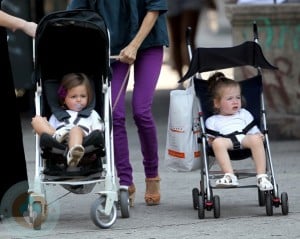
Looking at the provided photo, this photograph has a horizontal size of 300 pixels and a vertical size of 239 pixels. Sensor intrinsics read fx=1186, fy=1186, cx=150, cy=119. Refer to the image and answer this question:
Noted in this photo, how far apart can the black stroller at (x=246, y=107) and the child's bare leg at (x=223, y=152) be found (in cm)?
7

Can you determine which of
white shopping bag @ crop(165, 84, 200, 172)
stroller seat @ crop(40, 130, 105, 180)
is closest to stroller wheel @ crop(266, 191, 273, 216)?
white shopping bag @ crop(165, 84, 200, 172)

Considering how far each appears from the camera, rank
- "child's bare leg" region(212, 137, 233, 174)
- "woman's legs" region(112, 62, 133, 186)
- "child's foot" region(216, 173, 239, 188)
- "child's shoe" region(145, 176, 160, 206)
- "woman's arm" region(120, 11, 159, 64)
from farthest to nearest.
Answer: "child's shoe" region(145, 176, 160, 206) < "woman's legs" region(112, 62, 133, 186) < "woman's arm" region(120, 11, 159, 64) < "child's bare leg" region(212, 137, 233, 174) < "child's foot" region(216, 173, 239, 188)

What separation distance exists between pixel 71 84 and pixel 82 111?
204mm

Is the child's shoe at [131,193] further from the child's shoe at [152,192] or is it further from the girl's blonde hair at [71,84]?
the girl's blonde hair at [71,84]

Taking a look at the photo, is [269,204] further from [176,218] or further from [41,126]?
[41,126]

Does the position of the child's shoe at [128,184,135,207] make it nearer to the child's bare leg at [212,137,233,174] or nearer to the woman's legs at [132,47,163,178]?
the woman's legs at [132,47,163,178]

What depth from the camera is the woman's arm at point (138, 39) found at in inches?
318

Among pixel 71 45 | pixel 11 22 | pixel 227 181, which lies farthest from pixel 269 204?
pixel 11 22

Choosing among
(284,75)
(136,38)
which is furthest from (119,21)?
(284,75)

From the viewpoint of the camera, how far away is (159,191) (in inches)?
350

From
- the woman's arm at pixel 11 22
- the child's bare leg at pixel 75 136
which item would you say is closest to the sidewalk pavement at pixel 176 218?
the child's bare leg at pixel 75 136

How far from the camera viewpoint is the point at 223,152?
26.1 feet

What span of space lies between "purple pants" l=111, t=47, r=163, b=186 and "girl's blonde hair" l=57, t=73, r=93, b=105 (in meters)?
0.36

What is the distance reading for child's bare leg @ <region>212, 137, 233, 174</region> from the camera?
7.93m
